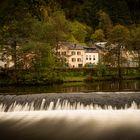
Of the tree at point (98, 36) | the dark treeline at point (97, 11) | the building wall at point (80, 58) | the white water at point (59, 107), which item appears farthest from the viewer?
the dark treeline at point (97, 11)

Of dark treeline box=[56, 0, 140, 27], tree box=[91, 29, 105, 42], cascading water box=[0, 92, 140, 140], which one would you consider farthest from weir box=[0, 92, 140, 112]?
dark treeline box=[56, 0, 140, 27]

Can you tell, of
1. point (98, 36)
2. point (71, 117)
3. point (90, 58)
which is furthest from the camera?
point (98, 36)

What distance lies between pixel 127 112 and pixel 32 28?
3051cm

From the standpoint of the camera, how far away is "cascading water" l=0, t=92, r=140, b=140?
50.7ft

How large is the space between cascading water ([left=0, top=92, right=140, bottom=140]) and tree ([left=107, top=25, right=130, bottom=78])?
3416cm

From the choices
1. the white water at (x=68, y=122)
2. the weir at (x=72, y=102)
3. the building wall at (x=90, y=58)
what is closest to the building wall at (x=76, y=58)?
the building wall at (x=90, y=58)

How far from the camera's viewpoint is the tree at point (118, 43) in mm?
56781

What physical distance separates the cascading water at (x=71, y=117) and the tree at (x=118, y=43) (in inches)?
1345

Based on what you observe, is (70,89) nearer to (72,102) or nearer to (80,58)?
(72,102)

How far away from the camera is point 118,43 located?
5778 centimetres

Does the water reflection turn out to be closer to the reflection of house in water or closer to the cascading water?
the cascading water

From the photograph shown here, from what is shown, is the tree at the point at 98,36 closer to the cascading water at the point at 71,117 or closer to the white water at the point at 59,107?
the cascading water at the point at 71,117

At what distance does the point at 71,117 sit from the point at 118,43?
40.2 meters

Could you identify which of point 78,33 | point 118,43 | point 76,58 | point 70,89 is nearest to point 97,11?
point 78,33
